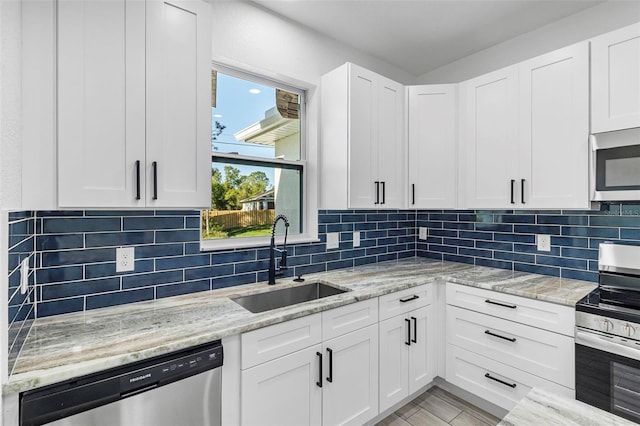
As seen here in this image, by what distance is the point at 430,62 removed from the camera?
10.0ft

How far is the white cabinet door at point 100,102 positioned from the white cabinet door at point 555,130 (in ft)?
7.70

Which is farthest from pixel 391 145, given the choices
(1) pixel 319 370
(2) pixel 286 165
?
(1) pixel 319 370

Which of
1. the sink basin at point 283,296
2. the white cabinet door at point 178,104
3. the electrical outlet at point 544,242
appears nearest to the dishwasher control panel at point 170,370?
the sink basin at point 283,296

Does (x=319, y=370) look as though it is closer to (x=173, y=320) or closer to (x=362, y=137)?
(x=173, y=320)

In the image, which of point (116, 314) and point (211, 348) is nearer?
point (211, 348)

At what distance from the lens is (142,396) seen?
3.83 feet

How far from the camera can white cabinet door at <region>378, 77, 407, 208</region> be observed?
2449 millimetres

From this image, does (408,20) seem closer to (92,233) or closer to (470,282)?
(470,282)

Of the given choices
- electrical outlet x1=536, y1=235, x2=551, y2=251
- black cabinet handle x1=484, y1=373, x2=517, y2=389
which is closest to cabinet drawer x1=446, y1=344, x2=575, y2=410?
black cabinet handle x1=484, y1=373, x2=517, y2=389

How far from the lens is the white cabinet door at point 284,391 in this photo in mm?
1446

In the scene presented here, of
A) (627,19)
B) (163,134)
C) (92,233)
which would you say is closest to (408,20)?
(627,19)

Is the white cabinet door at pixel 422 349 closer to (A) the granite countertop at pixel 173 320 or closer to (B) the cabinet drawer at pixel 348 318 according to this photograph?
(A) the granite countertop at pixel 173 320

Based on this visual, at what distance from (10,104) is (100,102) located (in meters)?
0.33

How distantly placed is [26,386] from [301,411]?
44.9 inches
